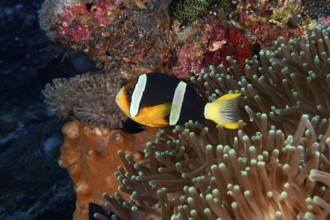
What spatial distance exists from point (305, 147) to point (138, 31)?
7.18ft

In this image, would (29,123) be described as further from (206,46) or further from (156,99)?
(156,99)

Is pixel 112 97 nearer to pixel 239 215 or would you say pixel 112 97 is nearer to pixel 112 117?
pixel 112 117

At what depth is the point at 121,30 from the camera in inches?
147

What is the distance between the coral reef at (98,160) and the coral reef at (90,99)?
0.39 feet

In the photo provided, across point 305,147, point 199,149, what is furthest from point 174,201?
point 305,147

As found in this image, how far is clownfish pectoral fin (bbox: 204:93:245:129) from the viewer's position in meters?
2.41

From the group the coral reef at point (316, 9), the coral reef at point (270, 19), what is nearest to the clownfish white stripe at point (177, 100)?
the coral reef at point (270, 19)

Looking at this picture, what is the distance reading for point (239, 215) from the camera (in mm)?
1942

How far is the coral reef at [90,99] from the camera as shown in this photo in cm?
360

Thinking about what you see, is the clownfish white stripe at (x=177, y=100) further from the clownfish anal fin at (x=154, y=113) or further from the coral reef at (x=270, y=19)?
the coral reef at (x=270, y=19)

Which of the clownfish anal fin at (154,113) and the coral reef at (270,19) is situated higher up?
the coral reef at (270,19)

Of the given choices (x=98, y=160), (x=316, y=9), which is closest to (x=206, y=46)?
(x=316, y=9)

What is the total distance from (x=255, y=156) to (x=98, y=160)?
193 cm

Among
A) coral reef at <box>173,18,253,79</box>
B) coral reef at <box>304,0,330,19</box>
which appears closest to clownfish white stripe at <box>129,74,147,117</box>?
coral reef at <box>173,18,253,79</box>
